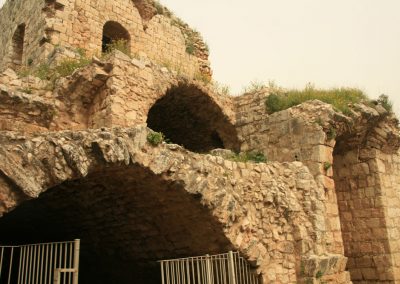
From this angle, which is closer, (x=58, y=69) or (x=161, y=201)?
(x=161, y=201)

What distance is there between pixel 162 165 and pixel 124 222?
1.80 m

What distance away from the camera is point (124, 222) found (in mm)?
7172

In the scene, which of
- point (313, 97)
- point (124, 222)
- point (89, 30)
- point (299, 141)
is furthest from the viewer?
point (89, 30)

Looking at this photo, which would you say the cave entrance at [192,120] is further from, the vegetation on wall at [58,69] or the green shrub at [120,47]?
the vegetation on wall at [58,69]

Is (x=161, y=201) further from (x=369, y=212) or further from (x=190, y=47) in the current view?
(x=190, y=47)

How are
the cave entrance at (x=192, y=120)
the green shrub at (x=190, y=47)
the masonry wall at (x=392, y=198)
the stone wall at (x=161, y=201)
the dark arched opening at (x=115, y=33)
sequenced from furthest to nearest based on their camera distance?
the green shrub at (x=190, y=47), the dark arched opening at (x=115, y=33), the cave entrance at (x=192, y=120), the masonry wall at (x=392, y=198), the stone wall at (x=161, y=201)

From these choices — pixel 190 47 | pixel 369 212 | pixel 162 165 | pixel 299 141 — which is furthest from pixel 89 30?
pixel 369 212

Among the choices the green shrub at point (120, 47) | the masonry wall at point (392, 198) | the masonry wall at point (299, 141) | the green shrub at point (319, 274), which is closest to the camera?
the green shrub at point (319, 274)

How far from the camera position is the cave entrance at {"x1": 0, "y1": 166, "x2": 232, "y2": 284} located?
6.21 meters

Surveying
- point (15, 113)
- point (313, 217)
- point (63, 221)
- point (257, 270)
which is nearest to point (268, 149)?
point (313, 217)

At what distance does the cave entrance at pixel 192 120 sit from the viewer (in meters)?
10.9

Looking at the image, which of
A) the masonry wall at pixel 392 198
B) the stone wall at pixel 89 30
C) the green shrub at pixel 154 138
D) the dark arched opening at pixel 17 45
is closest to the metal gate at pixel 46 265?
the green shrub at pixel 154 138

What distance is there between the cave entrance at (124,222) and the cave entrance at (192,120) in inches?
155

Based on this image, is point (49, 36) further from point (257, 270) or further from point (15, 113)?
point (257, 270)
